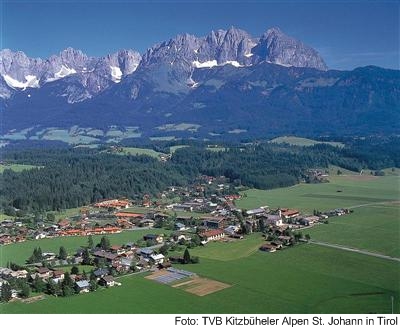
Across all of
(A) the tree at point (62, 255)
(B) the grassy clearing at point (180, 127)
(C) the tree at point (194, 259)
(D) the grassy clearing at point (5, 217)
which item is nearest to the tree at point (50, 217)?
(D) the grassy clearing at point (5, 217)

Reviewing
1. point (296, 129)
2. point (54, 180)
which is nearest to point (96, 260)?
point (54, 180)

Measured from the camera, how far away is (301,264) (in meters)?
34.8

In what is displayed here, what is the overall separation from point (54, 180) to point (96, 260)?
3564 centimetres

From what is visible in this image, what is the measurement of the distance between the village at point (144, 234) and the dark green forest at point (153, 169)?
4.09 metres

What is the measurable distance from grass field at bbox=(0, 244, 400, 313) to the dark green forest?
30740 mm

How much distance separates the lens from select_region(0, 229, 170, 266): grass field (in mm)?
38938

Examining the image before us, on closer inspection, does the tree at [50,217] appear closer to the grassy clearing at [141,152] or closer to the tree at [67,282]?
the tree at [67,282]

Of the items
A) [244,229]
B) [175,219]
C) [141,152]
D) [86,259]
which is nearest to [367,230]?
Result: [244,229]

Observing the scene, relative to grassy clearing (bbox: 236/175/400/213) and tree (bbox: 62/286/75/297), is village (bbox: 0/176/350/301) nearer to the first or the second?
tree (bbox: 62/286/75/297)

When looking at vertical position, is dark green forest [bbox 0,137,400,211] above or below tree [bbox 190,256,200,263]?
above

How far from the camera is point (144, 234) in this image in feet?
149

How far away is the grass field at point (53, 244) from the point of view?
3894 cm

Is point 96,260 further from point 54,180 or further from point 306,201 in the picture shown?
point 54,180

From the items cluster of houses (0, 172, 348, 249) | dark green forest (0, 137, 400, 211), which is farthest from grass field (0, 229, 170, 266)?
dark green forest (0, 137, 400, 211)
